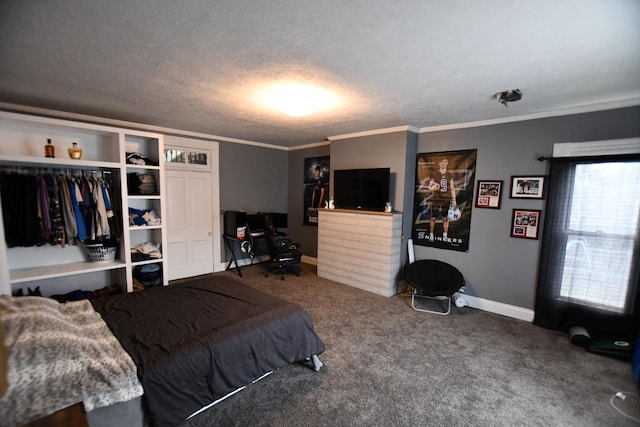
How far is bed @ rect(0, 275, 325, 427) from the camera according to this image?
1.25 m

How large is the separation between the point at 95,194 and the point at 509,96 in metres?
4.36

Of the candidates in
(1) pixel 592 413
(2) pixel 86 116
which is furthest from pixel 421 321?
(2) pixel 86 116

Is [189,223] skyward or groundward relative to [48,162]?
groundward

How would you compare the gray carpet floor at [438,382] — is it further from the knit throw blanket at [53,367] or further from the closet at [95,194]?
the closet at [95,194]

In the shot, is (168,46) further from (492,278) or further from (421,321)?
(492,278)

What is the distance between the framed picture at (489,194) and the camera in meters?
3.52

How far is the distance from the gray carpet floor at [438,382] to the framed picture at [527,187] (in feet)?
5.12

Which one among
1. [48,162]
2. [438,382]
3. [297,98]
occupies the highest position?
[297,98]

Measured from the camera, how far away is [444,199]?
3.95 metres

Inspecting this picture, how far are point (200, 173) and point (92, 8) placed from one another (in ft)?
11.3

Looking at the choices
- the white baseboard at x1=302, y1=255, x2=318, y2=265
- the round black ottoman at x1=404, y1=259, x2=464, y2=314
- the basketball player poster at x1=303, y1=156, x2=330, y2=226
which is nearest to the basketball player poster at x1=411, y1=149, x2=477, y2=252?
the round black ottoman at x1=404, y1=259, x2=464, y2=314

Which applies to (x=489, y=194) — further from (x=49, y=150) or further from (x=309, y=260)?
(x=49, y=150)

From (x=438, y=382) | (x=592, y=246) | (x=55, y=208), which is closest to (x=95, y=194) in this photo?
(x=55, y=208)

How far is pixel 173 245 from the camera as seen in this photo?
178 inches
